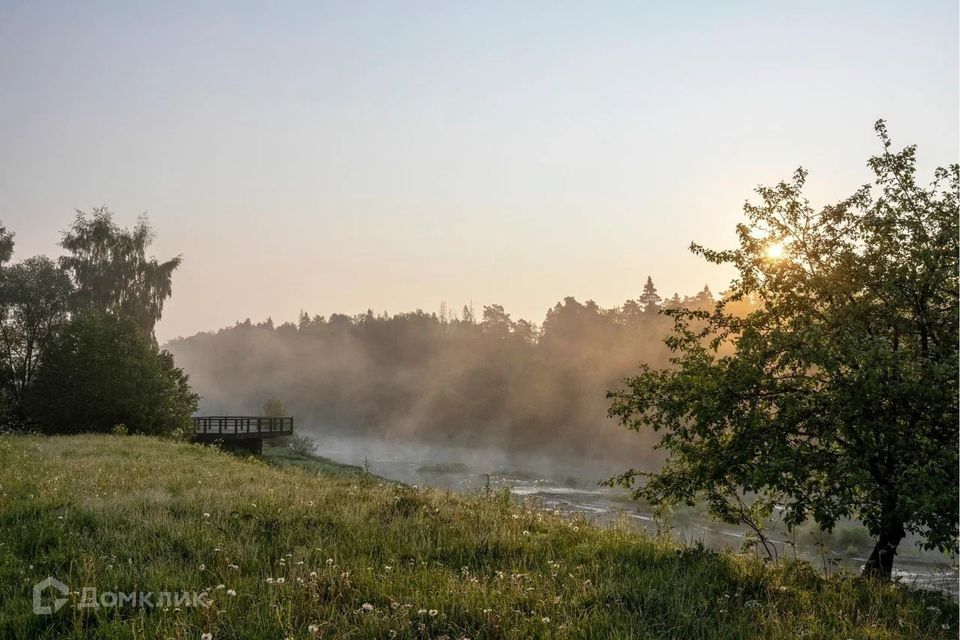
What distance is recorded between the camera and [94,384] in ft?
125

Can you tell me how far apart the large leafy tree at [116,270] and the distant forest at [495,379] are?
41145mm

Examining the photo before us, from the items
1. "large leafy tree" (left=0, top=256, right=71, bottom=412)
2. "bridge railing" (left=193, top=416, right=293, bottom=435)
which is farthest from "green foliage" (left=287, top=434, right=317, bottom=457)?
"large leafy tree" (left=0, top=256, right=71, bottom=412)

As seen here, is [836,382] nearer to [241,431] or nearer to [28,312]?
[241,431]

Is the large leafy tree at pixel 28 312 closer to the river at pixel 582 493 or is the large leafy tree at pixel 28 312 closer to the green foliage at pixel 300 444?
the green foliage at pixel 300 444

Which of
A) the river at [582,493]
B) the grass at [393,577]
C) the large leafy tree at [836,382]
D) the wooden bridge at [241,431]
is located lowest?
the river at [582,493]

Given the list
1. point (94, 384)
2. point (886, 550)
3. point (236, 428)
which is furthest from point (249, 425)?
point (886, 550)

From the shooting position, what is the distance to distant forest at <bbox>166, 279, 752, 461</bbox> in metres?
90.6

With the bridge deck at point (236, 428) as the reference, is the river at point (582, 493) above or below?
below

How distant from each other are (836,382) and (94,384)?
3994cm

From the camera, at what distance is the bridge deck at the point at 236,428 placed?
43656 millimetres

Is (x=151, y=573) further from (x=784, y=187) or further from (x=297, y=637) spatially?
(x=784, y=187)

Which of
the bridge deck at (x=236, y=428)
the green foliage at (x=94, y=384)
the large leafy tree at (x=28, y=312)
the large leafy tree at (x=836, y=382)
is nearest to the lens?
the large leafy tree at (x=836, y=382)

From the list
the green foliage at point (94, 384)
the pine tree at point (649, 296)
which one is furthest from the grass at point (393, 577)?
the pine tree at point (649, 296)

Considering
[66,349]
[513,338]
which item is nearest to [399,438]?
[513,338]
